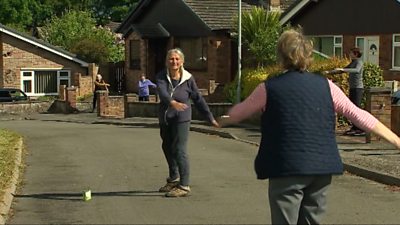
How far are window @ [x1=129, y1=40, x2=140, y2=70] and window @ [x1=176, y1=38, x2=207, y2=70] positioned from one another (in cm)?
384

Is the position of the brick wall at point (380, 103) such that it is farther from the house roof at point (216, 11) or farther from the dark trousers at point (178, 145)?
the house roof at point (216, 11)

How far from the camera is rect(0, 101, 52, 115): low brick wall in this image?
35.1 m

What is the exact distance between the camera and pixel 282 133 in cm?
522

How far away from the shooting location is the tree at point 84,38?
47.5 metres

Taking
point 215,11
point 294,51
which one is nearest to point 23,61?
point 215,11

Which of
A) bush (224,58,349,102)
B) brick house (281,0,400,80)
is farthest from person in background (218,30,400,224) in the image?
brick house (281,0,400,80)

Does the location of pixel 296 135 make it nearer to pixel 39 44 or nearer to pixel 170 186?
pixel 170 186

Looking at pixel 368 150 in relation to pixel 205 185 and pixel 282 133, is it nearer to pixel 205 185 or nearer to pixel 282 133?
pixel 205 185

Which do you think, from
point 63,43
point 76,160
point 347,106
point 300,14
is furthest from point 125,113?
point 63,43

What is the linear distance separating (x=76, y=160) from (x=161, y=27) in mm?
25133

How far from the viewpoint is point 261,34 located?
29500 millimetres

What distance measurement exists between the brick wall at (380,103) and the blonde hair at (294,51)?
10.4 metres

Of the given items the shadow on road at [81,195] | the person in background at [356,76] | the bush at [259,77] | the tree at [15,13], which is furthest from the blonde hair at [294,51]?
the tree at [15,13]

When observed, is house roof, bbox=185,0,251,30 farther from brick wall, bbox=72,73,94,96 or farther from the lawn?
the lawn
